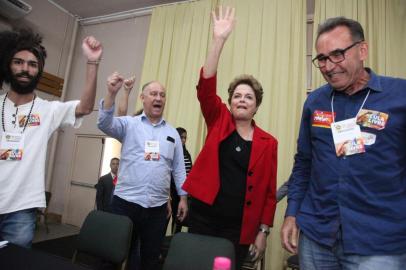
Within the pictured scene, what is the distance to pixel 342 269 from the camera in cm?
103

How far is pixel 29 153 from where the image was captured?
150cm

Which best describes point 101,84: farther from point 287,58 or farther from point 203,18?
point 287,58

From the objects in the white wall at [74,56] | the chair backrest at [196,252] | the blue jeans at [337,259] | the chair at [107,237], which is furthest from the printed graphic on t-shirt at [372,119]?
the white wall at [74,56]

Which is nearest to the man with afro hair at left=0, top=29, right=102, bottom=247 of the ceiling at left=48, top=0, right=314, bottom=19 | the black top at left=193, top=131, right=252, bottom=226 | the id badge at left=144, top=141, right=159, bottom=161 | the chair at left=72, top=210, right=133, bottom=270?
the chair at left=72, top=210, right=133, bottom=270

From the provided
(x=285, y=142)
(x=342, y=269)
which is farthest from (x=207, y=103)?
(x=285, y=142)

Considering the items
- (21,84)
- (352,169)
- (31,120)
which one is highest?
(21,84)

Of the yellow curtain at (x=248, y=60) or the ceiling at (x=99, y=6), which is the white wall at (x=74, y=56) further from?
the yellow curtain at (x=248, y=60)

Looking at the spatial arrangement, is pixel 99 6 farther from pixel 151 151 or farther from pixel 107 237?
pixel 107 237

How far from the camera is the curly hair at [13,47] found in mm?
1619

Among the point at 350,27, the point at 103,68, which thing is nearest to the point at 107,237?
the point at 350,27

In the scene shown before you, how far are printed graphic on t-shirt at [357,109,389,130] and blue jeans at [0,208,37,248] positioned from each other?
5.10ft

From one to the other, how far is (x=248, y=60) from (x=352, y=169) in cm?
309

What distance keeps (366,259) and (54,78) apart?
578 centimetres

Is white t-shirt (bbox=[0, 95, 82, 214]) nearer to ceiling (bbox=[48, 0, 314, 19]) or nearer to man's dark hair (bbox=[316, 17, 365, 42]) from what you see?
man's dark hair (bbox=[316, 17, 365, 42])
